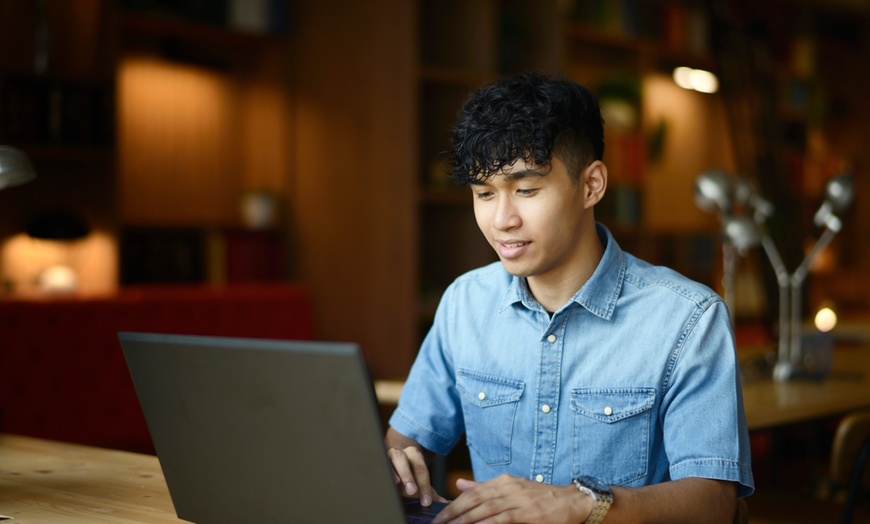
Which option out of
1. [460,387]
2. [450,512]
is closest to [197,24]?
[460,387]

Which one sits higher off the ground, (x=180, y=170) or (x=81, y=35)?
(x=81, y=35)

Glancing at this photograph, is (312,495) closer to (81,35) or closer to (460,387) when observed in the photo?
(460,387)

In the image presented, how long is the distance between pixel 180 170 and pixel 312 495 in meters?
4.23

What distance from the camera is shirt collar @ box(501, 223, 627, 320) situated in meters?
1.62

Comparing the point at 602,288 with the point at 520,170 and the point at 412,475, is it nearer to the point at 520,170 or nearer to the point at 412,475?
the point at 520,170

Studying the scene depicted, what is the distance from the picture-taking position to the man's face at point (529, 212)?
1538mm

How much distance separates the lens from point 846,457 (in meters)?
2.51

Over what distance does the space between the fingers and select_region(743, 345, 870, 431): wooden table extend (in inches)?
50.7

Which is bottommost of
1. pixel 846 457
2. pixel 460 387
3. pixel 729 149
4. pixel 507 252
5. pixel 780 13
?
pixel 846 457

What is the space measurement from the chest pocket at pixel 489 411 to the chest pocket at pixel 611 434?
12 centimetres

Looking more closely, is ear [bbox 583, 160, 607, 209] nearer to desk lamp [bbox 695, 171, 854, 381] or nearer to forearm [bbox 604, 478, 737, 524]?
forearm [bbox 604, 478, 737, 524]

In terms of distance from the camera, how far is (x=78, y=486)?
5.19 ft

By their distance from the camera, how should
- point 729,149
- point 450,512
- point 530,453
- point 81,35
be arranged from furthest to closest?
point 729,149 < point 81,35 < point 530,453 < point 450,512

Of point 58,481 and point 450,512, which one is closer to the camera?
point 450,512
